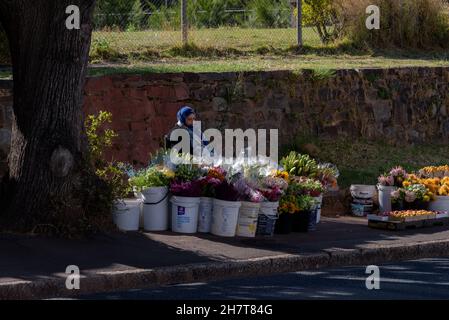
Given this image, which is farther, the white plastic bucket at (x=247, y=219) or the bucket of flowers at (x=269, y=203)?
the bucket of flowers at (x=269, y=203)

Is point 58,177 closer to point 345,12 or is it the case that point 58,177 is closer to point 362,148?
point 362,148

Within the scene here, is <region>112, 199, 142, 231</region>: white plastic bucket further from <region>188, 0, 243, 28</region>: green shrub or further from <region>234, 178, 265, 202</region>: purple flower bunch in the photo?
<region>188, 0, 243, 28</region>: green shrub

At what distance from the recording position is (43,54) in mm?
11984

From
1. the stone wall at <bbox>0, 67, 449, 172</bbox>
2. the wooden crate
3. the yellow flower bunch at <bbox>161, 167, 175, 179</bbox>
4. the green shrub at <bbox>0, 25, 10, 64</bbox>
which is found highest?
the green shrub at <bbox>0, 25, 10, 64</bbox>

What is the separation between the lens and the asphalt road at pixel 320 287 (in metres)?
10.3

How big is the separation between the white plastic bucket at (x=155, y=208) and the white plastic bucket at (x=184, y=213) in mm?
123

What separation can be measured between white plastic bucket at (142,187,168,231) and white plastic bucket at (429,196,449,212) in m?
4.10

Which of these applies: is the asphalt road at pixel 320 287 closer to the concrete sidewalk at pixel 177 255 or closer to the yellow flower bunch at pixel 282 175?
the concrete sidewalk at pixel 177 255

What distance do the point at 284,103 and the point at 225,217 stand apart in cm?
480

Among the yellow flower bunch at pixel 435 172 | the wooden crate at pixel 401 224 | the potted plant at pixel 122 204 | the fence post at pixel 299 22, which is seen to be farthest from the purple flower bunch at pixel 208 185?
the fence post at pixel 299 22

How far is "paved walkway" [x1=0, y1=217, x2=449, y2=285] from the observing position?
10.9 metres

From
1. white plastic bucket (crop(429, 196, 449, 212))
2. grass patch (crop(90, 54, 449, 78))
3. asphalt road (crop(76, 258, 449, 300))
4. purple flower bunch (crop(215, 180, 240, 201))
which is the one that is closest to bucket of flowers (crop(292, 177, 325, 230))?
purple flower bunch (crop(215, 180, 240, 201))
